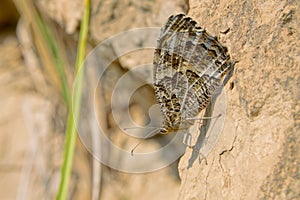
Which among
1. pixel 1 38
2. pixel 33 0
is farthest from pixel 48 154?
pixel 1 38

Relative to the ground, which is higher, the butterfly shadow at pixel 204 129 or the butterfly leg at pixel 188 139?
the butterfly shadow at pixel 204 129

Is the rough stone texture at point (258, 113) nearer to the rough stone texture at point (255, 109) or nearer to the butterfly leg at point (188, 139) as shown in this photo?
the rough stone texture at point (255, 109)

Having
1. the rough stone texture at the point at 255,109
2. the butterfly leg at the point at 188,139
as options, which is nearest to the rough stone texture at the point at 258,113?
the rough stone texture at the point at 255,109

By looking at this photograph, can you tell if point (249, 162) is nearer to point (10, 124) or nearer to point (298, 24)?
point (298, 24)

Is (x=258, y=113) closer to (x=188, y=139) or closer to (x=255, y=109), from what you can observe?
(x=255, y=109)

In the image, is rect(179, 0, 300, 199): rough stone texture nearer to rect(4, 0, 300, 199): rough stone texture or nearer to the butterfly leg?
rect(4, 0, 300, 199): rough stone texture
